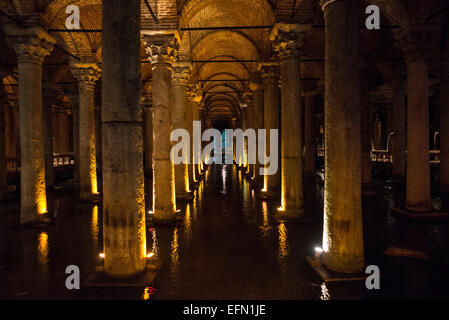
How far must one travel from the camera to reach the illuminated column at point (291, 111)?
8.44m

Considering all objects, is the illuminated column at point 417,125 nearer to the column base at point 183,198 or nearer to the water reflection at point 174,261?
the water reflection at point 174,261

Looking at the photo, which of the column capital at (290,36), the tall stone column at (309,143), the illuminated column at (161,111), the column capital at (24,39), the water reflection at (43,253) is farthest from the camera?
the tall stone column at (309,143)

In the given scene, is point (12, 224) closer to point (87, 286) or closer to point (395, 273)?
point (87, 286)

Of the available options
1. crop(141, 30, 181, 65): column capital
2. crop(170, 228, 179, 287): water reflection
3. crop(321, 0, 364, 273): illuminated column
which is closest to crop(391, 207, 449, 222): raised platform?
crop(321, 0, 364, 273): illuminated column

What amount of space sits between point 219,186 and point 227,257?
10.8 meters

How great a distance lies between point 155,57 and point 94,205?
23.0 feet

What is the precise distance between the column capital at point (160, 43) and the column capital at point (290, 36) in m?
2.97

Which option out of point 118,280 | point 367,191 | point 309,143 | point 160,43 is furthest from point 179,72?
point 309,143

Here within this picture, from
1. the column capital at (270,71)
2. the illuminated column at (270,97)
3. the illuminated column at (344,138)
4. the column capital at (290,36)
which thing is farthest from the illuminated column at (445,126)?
the illuminated column at (344,138)

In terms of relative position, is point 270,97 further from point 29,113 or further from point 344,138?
point 29,113

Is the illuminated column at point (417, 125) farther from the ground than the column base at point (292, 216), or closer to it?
farther from the ground

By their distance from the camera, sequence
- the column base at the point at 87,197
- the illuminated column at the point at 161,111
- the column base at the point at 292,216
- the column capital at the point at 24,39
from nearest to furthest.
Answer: the illuminated column at the point at 161,111 → the column capital at the point at 24,39 → the column base at the point at 292,216 → the column base at the point at 87,197

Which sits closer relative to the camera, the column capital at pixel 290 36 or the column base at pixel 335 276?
the column base at pixel 335 276

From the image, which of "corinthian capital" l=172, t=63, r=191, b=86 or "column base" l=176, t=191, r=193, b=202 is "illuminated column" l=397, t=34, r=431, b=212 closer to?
"corinthian capital" l=172, t=63, r=191, b=86
